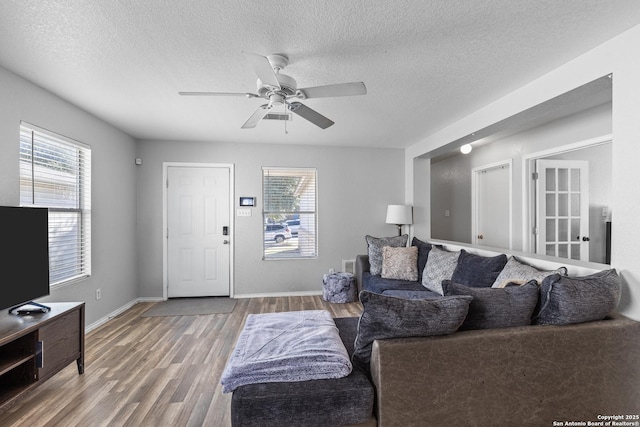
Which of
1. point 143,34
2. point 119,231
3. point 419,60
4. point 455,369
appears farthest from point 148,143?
point 455,369

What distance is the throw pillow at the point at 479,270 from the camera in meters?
2.62

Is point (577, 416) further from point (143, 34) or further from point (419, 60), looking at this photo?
point (143, 34)

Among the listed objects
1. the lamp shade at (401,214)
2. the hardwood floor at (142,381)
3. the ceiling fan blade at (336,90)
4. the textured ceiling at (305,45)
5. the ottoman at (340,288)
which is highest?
the textured ceiling at (305,45)

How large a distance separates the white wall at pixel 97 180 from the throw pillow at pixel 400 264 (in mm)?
3458

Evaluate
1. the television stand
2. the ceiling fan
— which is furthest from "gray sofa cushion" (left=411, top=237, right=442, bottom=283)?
the television stand

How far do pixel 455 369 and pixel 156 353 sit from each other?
2.60 metres

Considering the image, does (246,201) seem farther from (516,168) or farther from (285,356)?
(516,168)

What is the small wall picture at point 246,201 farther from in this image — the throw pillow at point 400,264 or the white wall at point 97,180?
→ the throw pillow at point 400,264

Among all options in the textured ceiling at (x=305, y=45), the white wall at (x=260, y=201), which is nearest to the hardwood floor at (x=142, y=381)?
the white wall at (x=260, y=201)

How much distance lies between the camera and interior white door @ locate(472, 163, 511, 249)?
174 inches

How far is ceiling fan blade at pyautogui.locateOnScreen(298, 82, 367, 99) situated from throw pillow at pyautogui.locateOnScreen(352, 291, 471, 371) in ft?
4.33

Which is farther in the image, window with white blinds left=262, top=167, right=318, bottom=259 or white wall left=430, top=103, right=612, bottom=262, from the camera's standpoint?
window with white blinds left=262, top=167, right=318, bottom=259

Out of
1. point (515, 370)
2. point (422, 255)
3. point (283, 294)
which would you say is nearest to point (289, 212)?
Result: point (283, 294)

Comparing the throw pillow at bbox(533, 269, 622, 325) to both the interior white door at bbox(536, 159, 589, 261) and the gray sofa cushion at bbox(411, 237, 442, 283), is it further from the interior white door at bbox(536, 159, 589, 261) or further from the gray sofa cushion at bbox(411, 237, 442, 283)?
the interior white door at bbox(536, 159, 589, 261)
